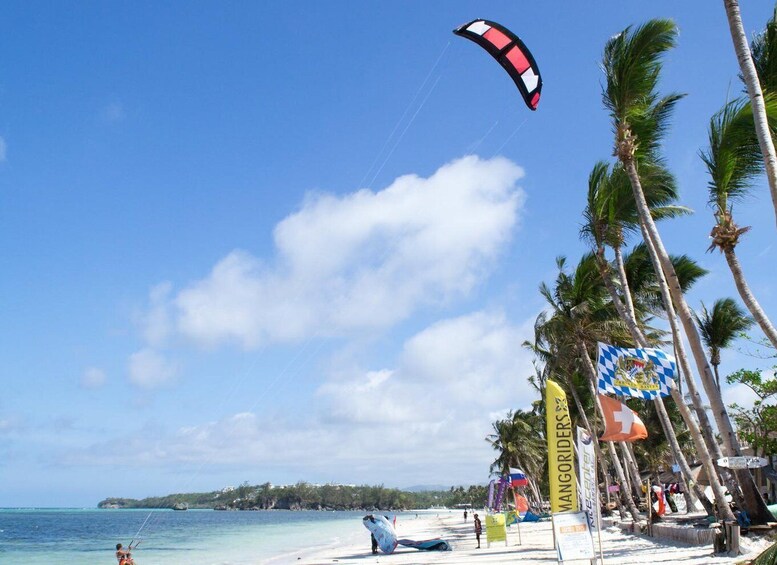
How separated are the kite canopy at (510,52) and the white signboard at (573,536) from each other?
235 inches

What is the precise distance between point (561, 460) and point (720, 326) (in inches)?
602

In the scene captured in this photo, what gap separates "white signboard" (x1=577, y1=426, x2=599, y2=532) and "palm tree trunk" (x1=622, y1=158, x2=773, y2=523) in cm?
348

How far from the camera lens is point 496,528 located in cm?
2316

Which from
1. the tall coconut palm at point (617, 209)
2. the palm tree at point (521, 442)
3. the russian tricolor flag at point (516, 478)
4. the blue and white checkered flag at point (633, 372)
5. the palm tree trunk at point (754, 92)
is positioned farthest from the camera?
the palm tree at point (521, 442)

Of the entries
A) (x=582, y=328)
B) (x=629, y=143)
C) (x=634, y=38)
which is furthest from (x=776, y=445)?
(x=634, y=38)

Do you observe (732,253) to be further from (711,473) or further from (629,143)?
(711,473)

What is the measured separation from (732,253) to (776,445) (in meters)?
11.6

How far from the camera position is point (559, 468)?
946cm

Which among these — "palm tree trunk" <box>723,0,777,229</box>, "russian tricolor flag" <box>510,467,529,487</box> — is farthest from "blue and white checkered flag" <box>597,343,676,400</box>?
"russian tricolor flag" <box>510,467,529,487</box>

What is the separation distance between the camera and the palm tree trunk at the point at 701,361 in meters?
12.6

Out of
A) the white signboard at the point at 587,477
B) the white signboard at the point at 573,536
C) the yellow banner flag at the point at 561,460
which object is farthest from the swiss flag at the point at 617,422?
the white signboard at the point at 573,536

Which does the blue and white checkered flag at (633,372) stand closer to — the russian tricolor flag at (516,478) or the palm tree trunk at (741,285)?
the palm tree trunk at (741,285)

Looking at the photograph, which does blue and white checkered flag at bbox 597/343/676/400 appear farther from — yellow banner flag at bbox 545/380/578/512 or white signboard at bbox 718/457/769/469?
yellow banner flag at bbox 545/380/578/512

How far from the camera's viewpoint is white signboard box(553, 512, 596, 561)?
8906 mm
